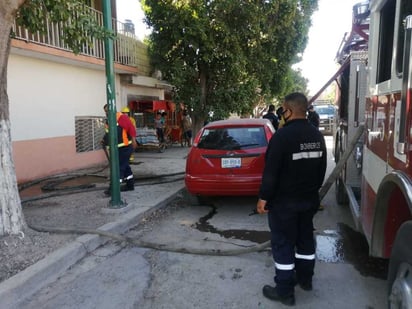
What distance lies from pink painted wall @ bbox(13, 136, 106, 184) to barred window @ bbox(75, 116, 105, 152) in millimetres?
263

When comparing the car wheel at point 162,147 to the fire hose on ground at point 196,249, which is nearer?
the fire hose on ground at point 196,249

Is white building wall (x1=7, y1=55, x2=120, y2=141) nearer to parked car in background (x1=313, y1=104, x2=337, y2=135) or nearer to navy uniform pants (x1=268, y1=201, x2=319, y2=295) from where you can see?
navy uniform pants (x1=268, y1=201, x2=319, y2=295)

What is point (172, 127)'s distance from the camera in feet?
61.8

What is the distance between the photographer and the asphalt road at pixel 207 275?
12.2 ft

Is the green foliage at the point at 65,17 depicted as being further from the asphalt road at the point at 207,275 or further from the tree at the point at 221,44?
the tree at the point at 221,44

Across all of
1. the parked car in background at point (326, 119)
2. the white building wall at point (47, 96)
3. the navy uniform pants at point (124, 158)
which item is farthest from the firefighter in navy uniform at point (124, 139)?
the parked car in background at point (326, 119)

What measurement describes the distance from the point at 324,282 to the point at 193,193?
132 inches

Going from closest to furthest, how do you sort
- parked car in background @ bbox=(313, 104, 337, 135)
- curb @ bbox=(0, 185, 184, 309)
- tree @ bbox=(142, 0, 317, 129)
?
curb @ bbox=(0, 185, 184, 309) → tree @ bbox=(142, 0, 317, 129) → parked car in background @ bbox=(313, 104, 337, 135)

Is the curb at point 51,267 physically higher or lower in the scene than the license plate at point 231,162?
lower

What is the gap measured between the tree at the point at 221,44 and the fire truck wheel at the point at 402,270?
9.29 m

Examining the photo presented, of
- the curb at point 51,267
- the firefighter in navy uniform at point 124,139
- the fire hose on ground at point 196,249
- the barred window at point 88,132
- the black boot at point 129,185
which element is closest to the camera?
the curb at point 51,267

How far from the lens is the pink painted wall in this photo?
362 inches

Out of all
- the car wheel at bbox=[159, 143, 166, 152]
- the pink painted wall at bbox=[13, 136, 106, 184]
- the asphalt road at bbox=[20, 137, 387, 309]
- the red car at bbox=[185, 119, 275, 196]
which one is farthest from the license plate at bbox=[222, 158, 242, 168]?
the car wheel at bbox=[159, 143, 166, 152]

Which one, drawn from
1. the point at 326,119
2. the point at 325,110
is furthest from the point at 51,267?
the point at 325,110
